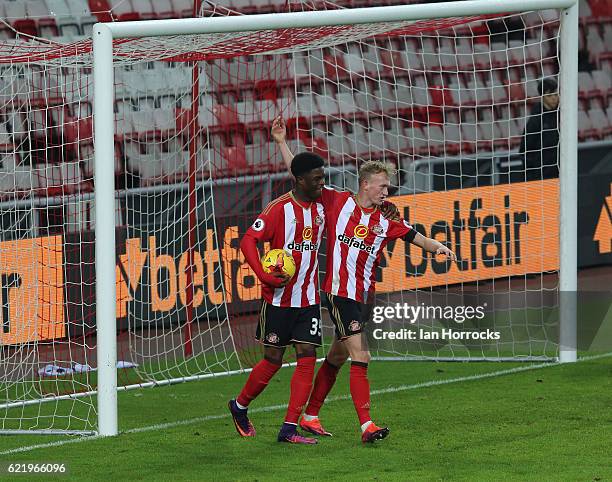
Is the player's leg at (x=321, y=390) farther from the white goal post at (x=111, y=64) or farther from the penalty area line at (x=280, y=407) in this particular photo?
the white goal post at (x=111, y=64)

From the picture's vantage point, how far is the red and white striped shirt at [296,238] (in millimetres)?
7020

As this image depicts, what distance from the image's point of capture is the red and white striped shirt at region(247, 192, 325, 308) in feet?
23.0

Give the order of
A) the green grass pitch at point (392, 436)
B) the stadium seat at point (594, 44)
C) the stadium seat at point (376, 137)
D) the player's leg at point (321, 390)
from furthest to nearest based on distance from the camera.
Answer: the stadium seat at point (594, 44) → the stadium seat at point (376, 137) → the player's leg at point (321, 390) → the green grass pitch at point (392, 436)

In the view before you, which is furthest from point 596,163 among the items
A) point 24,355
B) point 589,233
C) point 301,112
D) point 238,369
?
point 24,355

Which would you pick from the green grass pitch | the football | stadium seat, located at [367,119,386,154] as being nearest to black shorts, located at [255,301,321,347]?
the football

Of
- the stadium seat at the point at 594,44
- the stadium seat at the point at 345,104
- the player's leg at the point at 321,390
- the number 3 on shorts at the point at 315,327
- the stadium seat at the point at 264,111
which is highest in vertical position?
the stadium seat at the point at 594,44

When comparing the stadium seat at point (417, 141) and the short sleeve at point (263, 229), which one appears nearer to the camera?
the short sleeve at point (263, 229)

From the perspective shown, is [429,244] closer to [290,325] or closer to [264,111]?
[290,325]

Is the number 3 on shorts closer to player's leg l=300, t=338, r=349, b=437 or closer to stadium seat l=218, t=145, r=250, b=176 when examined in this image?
player's leg l=300, t=338, r=349, b=437

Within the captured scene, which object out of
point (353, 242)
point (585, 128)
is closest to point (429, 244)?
point (353, 242)

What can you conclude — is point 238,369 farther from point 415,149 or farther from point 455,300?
point 415,149

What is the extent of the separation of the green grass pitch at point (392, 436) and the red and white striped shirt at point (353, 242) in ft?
2.70

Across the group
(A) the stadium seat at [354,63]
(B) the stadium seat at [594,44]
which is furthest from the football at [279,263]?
(B) the stadium seat at [594,44]

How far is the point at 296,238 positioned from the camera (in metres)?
7.07
